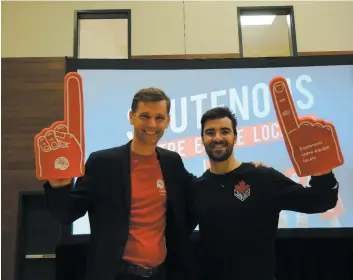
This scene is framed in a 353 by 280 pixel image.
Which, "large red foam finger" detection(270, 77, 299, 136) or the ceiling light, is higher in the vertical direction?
the ceiling light

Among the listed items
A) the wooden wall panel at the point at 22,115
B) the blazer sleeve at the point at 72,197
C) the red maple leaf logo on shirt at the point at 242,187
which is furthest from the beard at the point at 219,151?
the wooden wall panel at the point at 22,115

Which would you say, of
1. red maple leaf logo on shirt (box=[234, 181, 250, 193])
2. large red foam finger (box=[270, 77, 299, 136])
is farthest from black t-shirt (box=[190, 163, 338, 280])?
large red foam finger (box=[270, 77, 299, 136])

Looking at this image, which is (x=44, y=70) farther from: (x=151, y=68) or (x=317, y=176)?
(x=317, y=176)

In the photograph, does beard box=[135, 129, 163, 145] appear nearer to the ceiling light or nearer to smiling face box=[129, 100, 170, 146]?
smiling face box=[129, 100, 170, 146]

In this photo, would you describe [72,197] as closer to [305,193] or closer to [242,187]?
[242,187]

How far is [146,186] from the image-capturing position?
5.18 ft

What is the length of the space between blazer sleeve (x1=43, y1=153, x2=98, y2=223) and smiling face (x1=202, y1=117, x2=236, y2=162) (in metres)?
0.44

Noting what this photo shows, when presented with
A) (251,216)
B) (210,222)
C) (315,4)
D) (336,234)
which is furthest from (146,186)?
(315,4)

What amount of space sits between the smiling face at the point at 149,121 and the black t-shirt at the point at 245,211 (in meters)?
0.28

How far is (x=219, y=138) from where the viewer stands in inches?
64.9

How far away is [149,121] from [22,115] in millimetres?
2364

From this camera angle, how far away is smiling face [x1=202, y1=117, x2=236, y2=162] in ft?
5.40

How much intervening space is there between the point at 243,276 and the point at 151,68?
50.1 inches

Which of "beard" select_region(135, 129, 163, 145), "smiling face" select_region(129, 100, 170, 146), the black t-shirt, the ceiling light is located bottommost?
the black t-shirt
